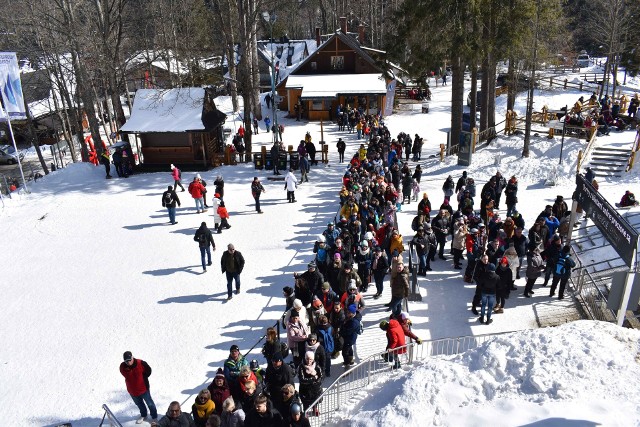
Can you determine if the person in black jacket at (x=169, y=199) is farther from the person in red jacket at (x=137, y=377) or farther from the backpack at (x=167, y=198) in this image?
the person in red jacket at (x=137, y=377)

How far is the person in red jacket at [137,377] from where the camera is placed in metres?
7.75

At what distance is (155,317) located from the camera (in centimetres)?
1125

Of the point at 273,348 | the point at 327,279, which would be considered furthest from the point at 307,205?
the point at 273,348

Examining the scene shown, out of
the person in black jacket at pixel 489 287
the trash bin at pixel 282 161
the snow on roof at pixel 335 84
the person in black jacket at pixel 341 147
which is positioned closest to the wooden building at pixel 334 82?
the snow on roof at pixel 335 84

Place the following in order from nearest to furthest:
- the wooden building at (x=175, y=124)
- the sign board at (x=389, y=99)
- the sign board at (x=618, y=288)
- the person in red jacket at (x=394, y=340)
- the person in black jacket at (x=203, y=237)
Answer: the person in red jacket at (x=394, y=340)
the sign board at (x=618, y=288)
the person in black jacket at (x=203, y=237)
the wooden building at (x=175, y=124)
the sign board at (x=389, y=99)

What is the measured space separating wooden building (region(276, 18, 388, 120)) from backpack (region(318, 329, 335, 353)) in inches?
973

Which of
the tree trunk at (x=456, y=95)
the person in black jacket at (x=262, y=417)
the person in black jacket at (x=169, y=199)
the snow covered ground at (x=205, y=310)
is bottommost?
the snow covered ground at (x=205, y=310)

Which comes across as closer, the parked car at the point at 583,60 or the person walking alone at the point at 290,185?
the person walking alone at the point at 290,185

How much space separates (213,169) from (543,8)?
14.9m

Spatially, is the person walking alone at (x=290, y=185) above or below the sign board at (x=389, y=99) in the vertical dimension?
below

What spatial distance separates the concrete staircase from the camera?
19.1 metres

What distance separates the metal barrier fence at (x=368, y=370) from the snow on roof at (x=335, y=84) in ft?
83.5

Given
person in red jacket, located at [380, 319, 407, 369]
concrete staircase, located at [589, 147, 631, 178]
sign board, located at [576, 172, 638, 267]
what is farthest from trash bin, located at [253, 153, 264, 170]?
person in red jacket, located at [380, 319, 407, 369]

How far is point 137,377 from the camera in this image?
782 centimetres
